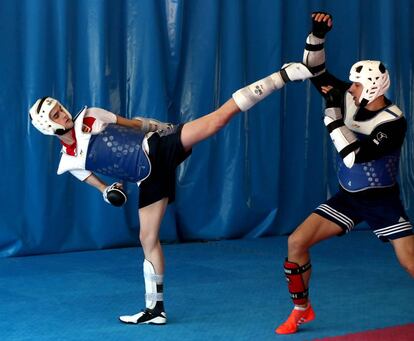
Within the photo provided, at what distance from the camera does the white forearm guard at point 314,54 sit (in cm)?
483

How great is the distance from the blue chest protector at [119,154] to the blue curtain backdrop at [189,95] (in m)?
2.36

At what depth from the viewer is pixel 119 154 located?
16.4 ft

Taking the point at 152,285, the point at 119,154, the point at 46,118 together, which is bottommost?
the point at 152,285

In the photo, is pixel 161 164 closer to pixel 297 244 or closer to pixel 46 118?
pixel 46 118

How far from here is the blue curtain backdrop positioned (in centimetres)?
726

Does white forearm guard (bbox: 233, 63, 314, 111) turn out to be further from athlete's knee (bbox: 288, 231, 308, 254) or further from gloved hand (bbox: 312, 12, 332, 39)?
athlete's knee (bbox: 288, 231, 308, 254)

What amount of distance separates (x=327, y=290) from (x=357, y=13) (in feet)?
11.9

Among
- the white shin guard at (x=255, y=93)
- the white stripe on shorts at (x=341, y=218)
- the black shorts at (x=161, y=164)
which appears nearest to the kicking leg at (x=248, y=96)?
the white shin guard at (x=255, y=93)

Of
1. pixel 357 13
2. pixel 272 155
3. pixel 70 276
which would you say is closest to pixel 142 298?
pixel 70 276

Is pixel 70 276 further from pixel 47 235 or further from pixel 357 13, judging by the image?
pixel 357 13

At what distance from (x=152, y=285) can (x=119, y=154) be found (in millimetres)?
806

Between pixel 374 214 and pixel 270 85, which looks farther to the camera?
pixel 270 85

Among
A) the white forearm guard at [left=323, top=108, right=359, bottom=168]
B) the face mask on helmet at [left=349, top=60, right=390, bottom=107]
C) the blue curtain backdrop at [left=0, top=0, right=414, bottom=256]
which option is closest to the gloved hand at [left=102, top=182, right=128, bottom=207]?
the white forearm guard at [left=323, top=108, right=359, bottom=168]

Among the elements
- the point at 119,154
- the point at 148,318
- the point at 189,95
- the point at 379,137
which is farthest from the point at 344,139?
the point at 189,95
